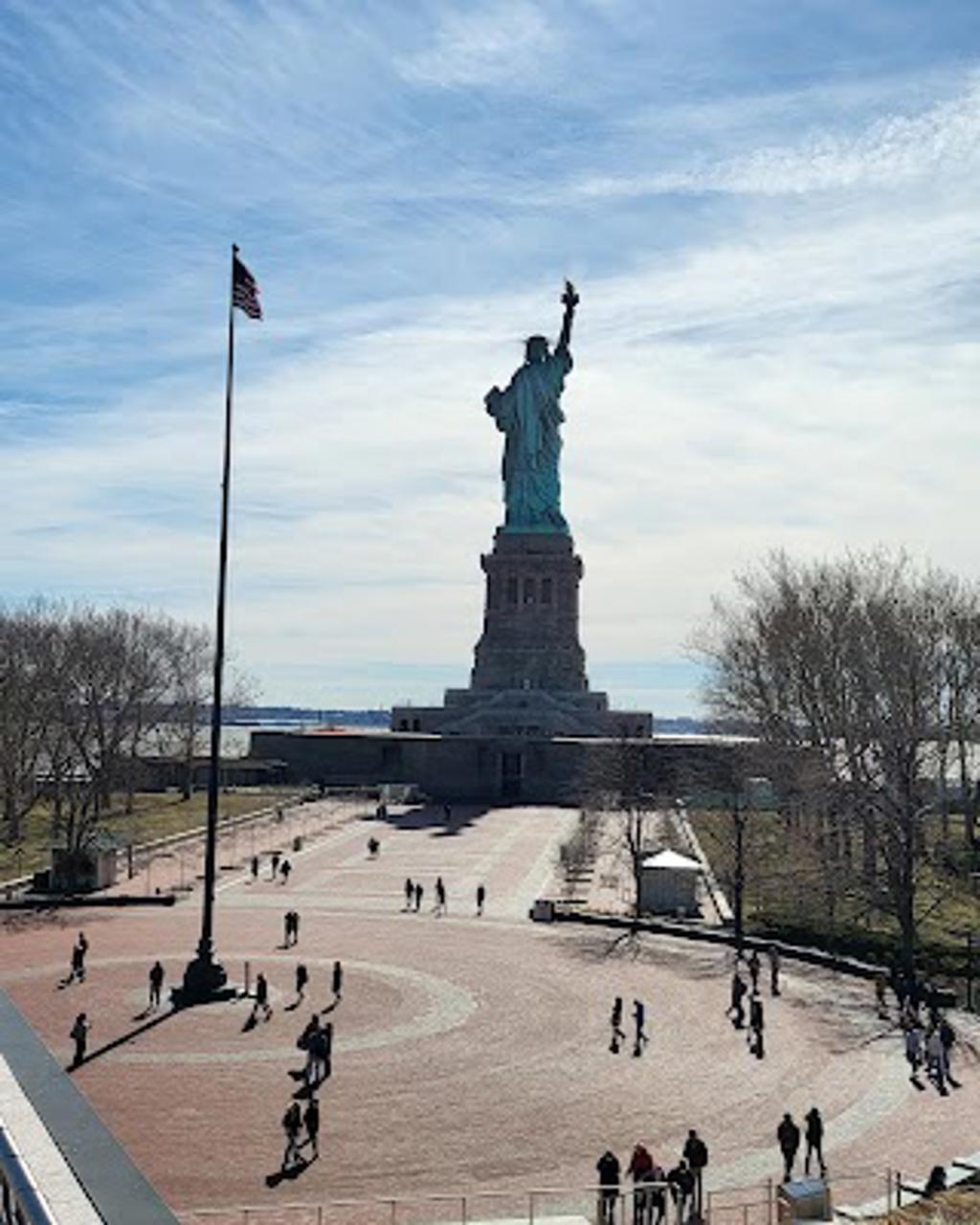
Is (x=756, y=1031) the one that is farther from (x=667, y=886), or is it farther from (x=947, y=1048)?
(x=667, y=886)

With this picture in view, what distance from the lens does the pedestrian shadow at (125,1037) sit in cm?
2541

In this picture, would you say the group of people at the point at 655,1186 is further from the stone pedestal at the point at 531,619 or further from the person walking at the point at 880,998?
the stone pedestal at the point at 531,619

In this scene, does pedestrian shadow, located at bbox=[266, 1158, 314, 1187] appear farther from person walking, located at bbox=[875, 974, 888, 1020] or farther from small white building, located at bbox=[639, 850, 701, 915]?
small white building, located at bbox=[639, 850, 701, 915]

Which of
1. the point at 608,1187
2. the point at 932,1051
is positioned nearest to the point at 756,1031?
the point at 932,1051

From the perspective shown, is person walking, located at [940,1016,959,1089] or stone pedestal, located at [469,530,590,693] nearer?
person walking, located at [940,1016,959,1089]

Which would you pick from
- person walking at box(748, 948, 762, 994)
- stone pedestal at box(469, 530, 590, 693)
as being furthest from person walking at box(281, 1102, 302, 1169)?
stone pedestal at box(469, 530, 590, 693)

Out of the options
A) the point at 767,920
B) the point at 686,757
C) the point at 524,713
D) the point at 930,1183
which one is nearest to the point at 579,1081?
the point at 930,1183

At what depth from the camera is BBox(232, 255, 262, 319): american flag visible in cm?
3088

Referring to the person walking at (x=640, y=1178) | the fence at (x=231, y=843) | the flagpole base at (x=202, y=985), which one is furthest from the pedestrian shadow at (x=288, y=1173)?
the fence at (x=231, y=843)

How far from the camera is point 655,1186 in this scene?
59.3 ft

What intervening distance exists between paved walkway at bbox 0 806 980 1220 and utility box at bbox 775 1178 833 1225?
96.5 inches

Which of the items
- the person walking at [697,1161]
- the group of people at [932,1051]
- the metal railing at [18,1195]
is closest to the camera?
the metal railing at [18,1195]

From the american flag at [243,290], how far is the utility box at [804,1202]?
21.6 meters

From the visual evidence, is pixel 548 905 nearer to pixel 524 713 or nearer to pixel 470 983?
pixel 470 983
